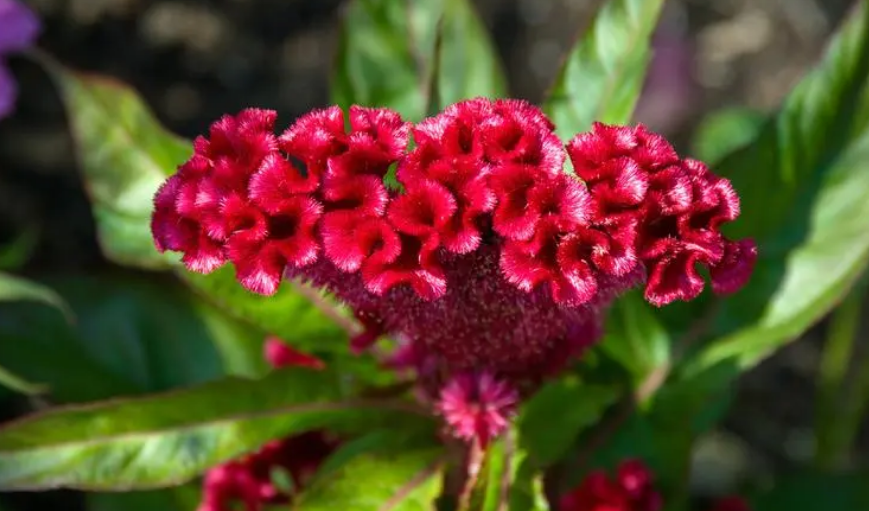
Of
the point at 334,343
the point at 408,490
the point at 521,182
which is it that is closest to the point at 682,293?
the point at 521,182

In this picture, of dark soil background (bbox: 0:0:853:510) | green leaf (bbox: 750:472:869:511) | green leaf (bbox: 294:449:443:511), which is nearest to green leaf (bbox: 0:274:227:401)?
dark soil background (bbox: 0:0:853:510)

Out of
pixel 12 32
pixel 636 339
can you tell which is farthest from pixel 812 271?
pixel 12 32

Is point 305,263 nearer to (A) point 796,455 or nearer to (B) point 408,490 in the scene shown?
(B) point 408,490

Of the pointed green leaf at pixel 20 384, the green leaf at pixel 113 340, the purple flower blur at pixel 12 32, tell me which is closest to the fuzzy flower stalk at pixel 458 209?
the pointed green leaf at pixel 20 384

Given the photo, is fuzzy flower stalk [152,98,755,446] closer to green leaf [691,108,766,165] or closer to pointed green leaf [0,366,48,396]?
pointed green leaf [0,366,48,396]

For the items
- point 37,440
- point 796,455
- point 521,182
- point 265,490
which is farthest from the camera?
point 796,455

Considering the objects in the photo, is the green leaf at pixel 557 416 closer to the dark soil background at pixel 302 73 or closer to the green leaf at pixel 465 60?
the green leaf at pixel 465 60

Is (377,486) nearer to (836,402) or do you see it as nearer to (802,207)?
(802,207)
